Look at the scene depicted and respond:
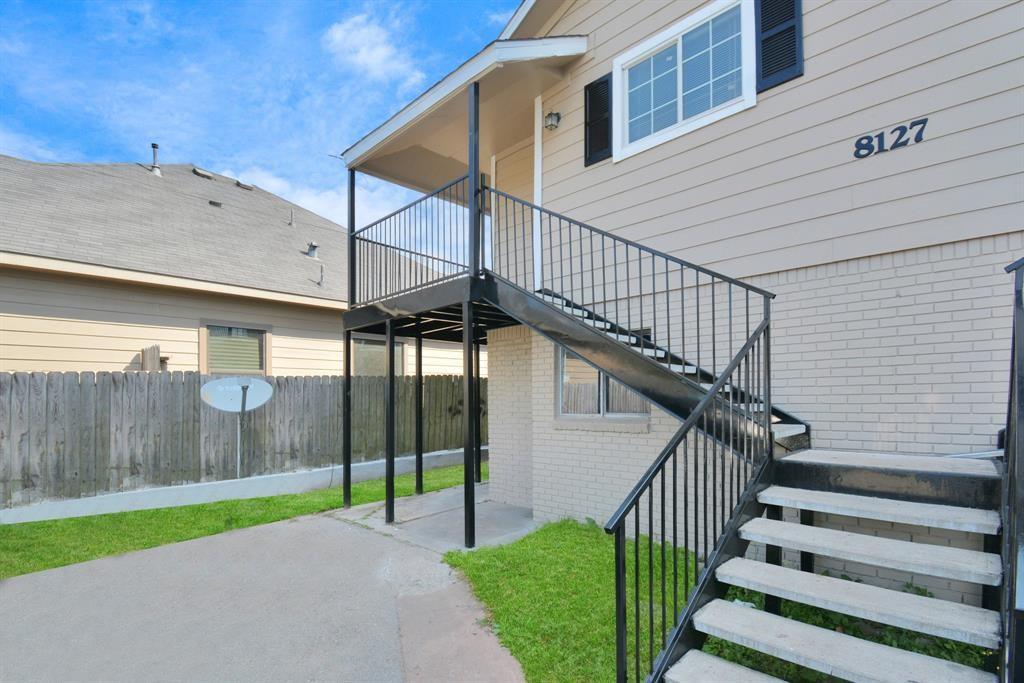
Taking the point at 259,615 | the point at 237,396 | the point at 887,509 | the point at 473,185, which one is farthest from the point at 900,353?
the point at 237,396

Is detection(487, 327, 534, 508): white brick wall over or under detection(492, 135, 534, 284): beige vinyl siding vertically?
under

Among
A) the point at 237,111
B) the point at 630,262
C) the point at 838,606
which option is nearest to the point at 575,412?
the point at 630,262

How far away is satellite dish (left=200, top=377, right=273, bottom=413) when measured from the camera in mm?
7855

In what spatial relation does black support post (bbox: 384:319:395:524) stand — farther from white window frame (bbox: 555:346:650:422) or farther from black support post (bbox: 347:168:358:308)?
white window frame (bbox: 555:346:650:422)

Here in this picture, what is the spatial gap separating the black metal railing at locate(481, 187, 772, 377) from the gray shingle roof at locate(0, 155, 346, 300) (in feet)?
18.5

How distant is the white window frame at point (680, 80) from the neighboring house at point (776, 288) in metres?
0.02

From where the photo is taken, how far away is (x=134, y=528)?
6125 millimetres

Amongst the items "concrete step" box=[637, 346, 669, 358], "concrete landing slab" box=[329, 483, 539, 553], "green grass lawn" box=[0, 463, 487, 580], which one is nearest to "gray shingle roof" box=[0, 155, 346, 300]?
"green grass lawn" box=[0, 463, 487, 580]

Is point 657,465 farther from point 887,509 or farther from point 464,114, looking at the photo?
point 464,114

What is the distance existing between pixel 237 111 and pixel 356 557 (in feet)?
55.5

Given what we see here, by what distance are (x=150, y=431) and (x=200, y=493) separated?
1.07 metres

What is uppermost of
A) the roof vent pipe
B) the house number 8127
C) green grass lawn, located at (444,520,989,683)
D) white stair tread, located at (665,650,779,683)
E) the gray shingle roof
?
the roof vent pipe

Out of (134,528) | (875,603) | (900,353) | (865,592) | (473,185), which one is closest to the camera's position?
(875,603)

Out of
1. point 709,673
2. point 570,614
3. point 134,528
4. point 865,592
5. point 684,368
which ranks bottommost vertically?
point 134,528
